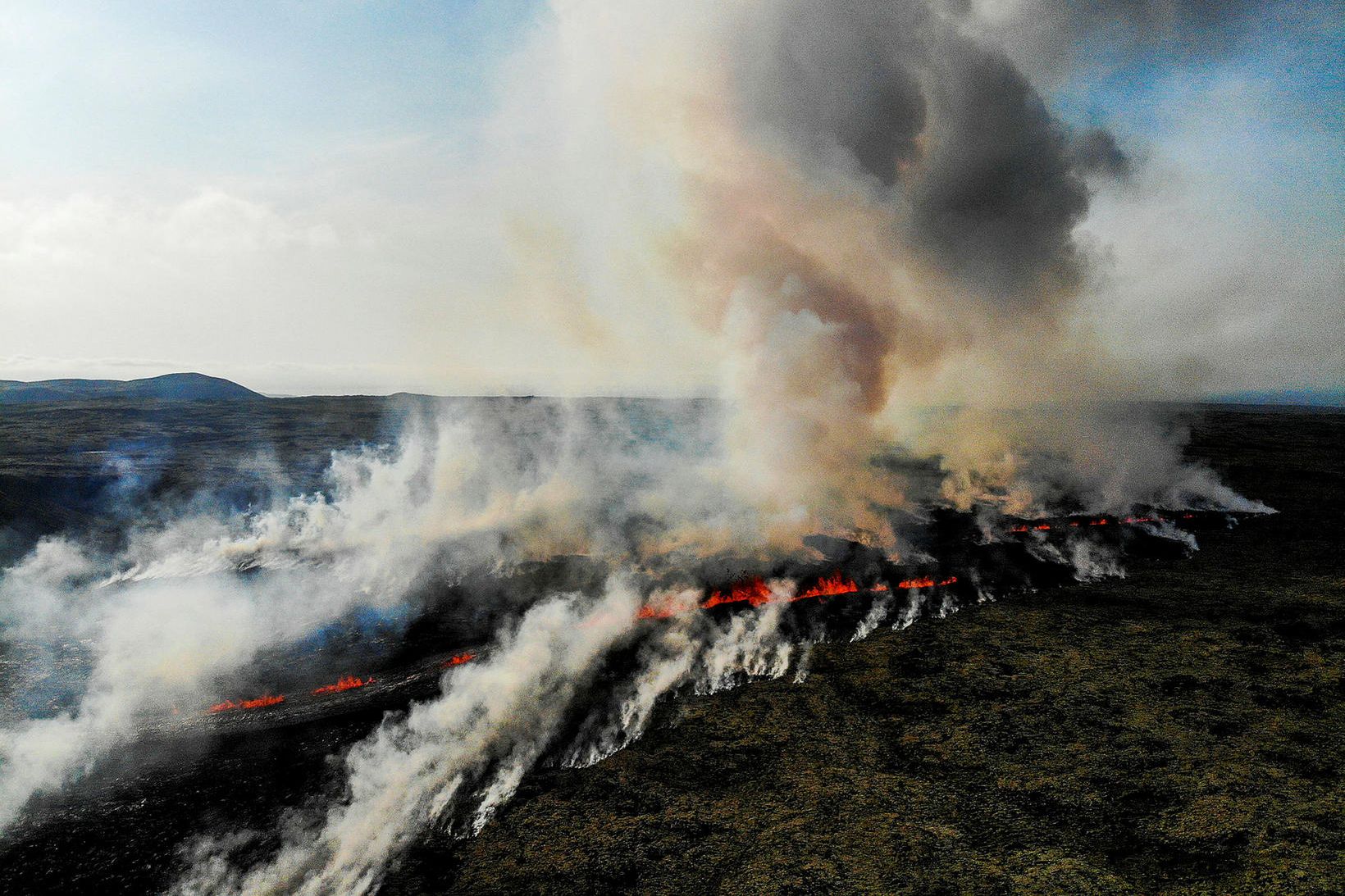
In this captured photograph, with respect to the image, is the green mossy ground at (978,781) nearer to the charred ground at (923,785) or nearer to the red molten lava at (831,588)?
the charred ground at (923,785)

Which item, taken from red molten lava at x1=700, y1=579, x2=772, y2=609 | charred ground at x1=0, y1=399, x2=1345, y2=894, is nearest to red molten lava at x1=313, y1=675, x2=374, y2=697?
charred ground at x1=0, y1=399, x2=1345, y2=894

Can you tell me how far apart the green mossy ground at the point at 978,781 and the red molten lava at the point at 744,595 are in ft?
8.36

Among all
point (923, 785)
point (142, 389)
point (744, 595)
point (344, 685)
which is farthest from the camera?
point (142, 389)

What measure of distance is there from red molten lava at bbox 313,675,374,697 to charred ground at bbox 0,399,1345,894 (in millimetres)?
1100

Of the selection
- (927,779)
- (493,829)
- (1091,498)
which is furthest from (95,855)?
(1091,498)

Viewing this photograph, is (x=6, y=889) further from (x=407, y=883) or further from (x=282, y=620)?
(x=282, y=620)

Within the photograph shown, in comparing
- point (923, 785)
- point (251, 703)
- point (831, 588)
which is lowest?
point (251, 703)

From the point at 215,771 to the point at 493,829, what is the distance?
4.24 m

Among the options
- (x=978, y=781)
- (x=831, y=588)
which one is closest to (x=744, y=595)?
(x=831, y=588)

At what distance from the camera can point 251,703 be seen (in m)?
9.65

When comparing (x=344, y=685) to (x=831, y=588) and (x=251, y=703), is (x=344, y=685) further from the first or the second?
(x=831, y=588)

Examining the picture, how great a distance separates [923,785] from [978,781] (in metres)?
0.65

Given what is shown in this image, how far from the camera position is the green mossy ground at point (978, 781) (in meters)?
5.70

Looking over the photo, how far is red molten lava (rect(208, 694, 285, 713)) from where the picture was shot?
950cm
